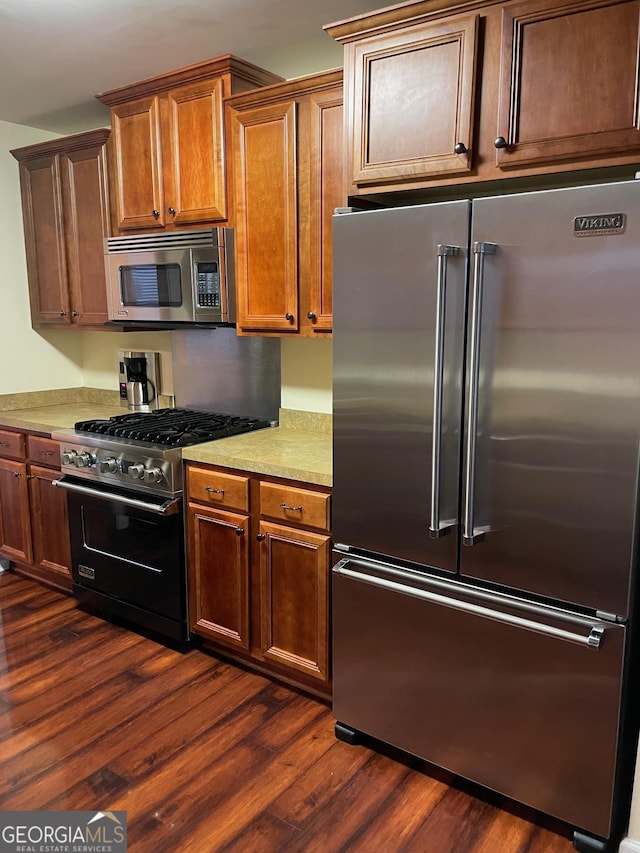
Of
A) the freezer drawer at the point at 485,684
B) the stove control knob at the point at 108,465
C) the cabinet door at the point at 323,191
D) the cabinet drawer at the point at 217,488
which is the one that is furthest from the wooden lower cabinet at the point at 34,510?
the freezer drawer at the point at 485,684

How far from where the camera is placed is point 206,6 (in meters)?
2.33

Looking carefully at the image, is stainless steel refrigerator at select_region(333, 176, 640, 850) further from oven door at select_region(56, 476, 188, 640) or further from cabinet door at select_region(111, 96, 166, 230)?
cabinet door at select_region(111, 96, 166, 230)

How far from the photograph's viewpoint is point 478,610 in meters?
1.91

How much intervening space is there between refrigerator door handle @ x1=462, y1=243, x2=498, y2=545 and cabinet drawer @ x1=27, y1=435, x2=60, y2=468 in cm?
232

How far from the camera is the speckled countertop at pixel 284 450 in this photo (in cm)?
241

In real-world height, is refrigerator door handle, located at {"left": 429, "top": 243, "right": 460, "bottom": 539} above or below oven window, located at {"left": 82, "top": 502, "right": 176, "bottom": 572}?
above

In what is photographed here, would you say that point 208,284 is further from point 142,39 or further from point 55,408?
point 55,408

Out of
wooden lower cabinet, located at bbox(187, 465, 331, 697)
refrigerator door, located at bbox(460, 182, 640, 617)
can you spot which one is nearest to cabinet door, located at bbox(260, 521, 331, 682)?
wooden lower cabinet, located at bbox(187, 465, 331, 697)

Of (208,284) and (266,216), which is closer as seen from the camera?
(266,216)

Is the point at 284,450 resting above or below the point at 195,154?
below

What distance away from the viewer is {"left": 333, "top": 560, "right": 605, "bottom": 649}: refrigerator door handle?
171 cm

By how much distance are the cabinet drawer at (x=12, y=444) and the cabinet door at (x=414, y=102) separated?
242 cm

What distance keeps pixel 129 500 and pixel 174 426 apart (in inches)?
16.6

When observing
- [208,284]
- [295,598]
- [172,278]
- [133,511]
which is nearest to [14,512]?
[133,511]
